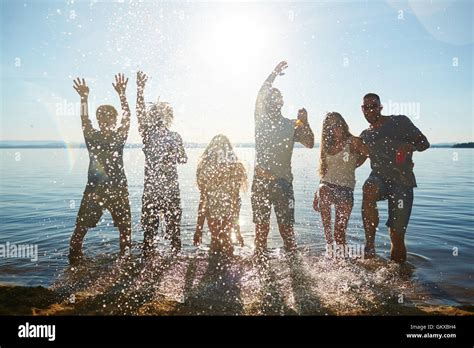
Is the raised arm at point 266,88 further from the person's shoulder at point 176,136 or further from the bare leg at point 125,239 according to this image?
the bare leg at point 125,239

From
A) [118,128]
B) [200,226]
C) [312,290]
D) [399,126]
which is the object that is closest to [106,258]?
[200,226]

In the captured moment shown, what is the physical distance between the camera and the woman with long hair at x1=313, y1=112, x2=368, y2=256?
25.3ft

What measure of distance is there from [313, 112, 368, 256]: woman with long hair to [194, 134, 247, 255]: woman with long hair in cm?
160

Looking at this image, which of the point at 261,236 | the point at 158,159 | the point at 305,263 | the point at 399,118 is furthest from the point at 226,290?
the point at 399,118

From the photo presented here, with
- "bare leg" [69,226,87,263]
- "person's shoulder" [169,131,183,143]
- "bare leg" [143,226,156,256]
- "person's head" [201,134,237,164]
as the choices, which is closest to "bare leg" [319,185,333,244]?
"person's head" [201,134,237,164]

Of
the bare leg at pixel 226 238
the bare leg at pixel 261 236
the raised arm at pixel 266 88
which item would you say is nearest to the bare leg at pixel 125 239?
the bare leg at pixel 226 238

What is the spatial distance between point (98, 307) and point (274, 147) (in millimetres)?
3913

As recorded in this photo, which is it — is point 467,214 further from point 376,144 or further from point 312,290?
point 312,290

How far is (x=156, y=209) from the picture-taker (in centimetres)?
761

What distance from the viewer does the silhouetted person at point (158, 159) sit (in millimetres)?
7461

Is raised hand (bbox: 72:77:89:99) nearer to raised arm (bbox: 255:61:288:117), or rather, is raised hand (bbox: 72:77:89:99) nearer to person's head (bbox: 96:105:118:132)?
person's head (bbox: 96:105:118:132)

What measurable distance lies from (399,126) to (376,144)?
504 millimetres

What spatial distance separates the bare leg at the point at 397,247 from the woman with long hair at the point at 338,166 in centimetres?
87

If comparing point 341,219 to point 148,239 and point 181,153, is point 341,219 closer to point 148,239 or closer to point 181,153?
point 181,153
